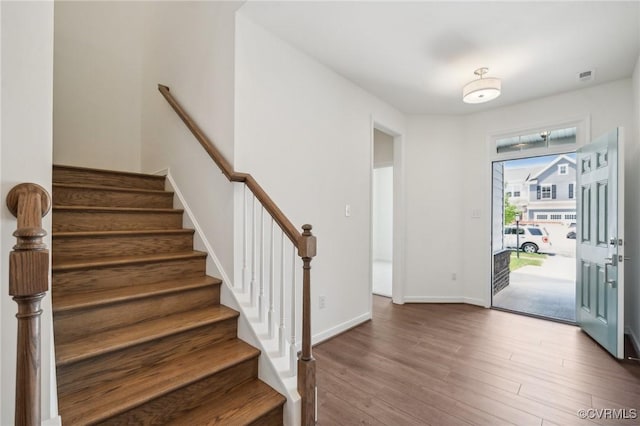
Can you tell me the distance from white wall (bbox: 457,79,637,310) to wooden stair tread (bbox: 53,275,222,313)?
3.41m

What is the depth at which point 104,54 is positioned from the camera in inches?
136

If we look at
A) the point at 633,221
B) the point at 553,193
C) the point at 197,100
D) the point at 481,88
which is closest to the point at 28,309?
the point at 197,100

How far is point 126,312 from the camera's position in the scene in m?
1.63

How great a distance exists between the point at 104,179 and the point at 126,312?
149 cm

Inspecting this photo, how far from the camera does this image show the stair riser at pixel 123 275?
5.30 feet

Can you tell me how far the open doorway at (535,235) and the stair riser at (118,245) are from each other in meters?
3.94

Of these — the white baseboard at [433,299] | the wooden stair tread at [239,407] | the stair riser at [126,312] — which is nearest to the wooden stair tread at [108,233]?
the stair riser at [126,312]

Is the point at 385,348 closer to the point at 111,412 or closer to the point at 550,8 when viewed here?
the point at 111,412

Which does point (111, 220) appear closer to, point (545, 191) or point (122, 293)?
point (122, 293)

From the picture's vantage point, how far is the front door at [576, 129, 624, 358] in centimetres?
242

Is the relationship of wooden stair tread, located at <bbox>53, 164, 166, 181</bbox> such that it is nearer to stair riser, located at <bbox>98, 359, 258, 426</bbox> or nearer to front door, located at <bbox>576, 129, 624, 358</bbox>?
stair riser, located at <bbox>98, 359, 258, 426</bbox>

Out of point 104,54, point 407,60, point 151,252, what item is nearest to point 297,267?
point 151,252

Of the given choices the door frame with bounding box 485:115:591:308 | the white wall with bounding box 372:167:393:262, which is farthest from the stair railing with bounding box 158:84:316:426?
the white wall with bounding box 372:167:393:262
